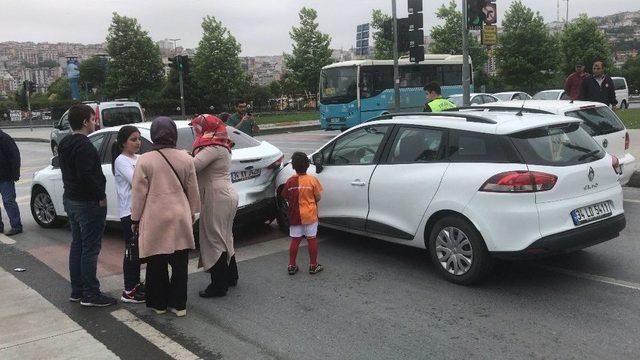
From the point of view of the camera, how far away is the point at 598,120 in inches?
317

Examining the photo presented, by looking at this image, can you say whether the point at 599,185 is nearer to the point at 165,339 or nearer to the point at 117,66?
the point at 165,339

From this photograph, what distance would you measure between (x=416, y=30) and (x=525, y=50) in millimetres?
35250

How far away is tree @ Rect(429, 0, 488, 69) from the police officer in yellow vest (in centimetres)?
4228

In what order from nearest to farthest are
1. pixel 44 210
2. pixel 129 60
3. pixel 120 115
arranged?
1. pixel 44 210
2. pixel 120 115
3. pixel 129 60

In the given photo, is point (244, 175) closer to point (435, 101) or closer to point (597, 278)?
point (435, 101)

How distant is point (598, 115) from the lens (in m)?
8.10

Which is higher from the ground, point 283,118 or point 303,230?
point 283,118

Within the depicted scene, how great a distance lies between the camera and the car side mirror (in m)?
6.70

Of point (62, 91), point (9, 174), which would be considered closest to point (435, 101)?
point (9, 174)

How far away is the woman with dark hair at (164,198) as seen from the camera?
454 centimetres

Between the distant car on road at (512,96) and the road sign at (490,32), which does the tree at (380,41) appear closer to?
the distant car on road at (512,96)

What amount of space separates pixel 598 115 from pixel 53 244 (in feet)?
24.6

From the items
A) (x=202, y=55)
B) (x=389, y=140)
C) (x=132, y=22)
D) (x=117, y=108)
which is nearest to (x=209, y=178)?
(x=389, y=140)

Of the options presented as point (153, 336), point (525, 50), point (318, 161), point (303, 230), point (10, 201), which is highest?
point (525, 50)
